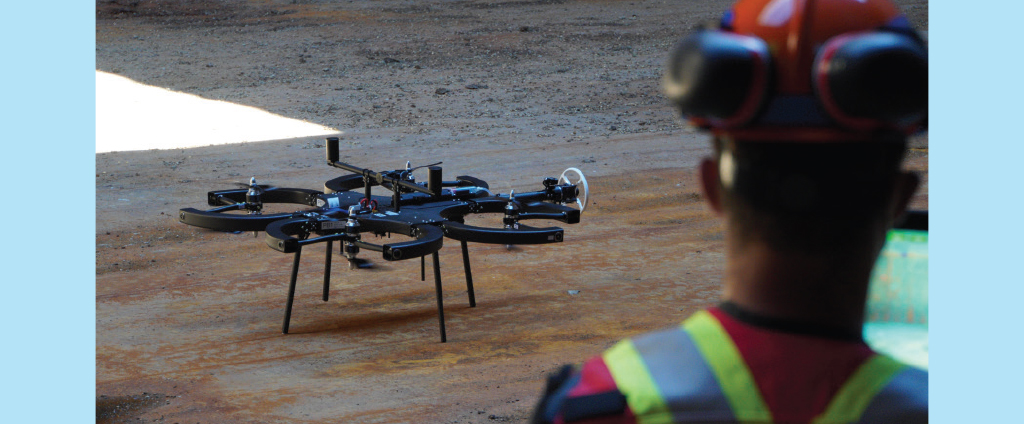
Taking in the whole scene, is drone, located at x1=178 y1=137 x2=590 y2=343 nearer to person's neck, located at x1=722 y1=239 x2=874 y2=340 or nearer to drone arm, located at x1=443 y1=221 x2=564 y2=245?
drone arm, located at x1=443 y1=221 x2=564 y2=245

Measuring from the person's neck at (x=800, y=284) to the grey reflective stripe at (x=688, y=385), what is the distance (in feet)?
0.25

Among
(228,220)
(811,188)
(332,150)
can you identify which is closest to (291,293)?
(228,220)

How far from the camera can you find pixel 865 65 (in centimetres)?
97

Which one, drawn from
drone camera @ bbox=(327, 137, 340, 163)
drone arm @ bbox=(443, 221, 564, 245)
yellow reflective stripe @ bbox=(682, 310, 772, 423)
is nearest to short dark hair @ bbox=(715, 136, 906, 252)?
yellow reflective stripe @ bbox=(682, 310, 772, 423)

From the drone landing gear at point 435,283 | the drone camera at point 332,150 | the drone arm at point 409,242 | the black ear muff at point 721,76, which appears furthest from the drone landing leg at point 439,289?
the black ear muff at point 721,76

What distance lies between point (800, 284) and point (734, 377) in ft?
0.38

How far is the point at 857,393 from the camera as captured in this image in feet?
3.56

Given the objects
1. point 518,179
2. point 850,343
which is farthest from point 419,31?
point 850,343

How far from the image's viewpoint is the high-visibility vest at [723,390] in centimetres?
108

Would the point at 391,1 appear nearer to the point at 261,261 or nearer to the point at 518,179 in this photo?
the point at 518,179

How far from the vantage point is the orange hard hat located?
38.5 inches

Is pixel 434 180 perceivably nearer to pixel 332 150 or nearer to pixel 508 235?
pixel 508 235

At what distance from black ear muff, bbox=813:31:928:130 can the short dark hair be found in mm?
48

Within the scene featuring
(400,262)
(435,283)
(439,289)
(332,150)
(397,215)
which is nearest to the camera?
(439,289)
